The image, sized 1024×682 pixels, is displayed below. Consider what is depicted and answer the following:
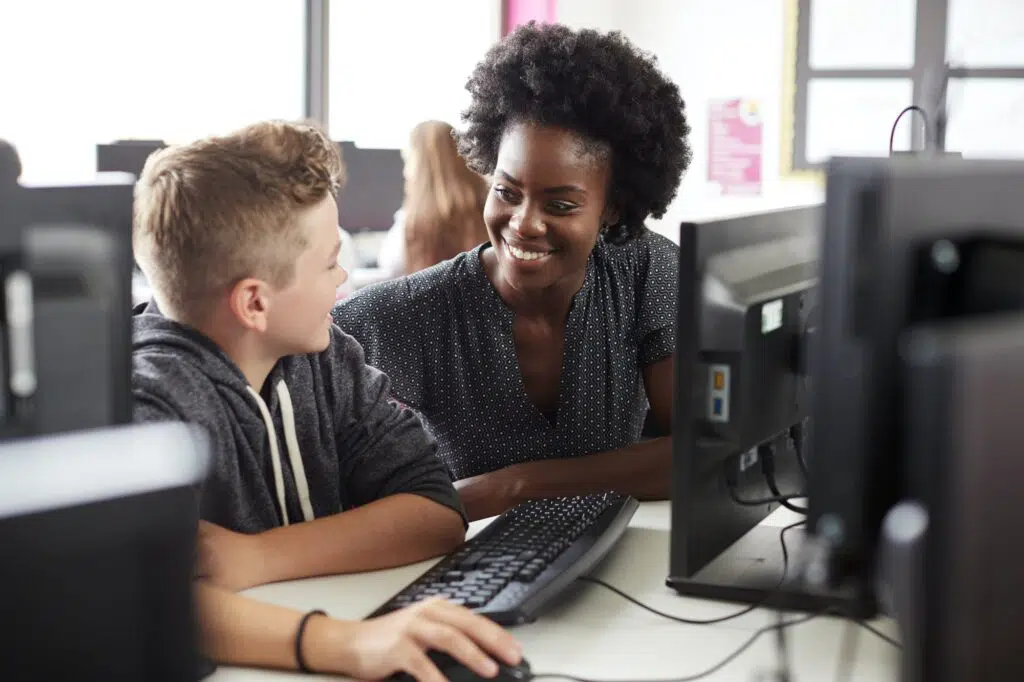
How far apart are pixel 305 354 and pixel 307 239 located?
0.14m

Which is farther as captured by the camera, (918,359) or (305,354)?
(305,354)

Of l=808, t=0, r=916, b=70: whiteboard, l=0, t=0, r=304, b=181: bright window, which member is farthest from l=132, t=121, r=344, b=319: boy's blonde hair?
l=808, t=0, r=916, b=70: whiteboard

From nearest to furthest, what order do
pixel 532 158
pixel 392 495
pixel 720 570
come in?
pixel 720 570 < pixel 392 495 < pixel 532 158

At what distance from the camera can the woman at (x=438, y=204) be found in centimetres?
349

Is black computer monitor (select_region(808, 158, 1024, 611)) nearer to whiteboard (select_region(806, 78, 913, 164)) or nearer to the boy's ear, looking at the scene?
the boy's ear

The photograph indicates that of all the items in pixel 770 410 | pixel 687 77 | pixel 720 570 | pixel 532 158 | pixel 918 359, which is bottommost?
pixel 720 570

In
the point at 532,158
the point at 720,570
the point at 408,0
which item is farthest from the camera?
the point at 408,0

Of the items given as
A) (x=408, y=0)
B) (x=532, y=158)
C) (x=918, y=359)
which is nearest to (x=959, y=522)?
(x=918, y=359)

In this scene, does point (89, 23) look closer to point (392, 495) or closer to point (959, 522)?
point (392, 495)

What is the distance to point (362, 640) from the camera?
0.93 metres

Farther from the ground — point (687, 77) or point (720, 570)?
point (687, 77)

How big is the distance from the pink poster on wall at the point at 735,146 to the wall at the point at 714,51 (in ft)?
0.09

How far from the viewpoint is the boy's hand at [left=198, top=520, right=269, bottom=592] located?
111 cm

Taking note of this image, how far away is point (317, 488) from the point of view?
137 cm
